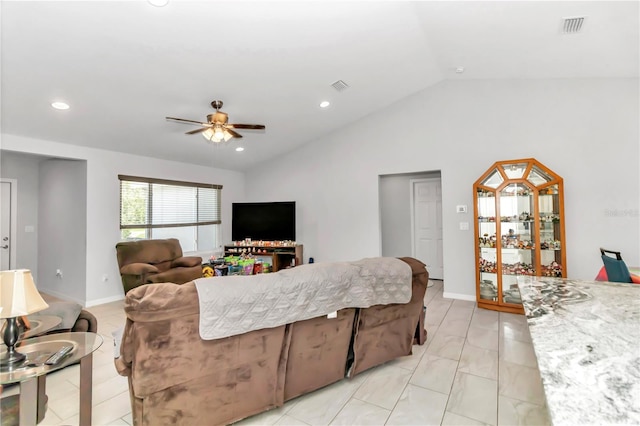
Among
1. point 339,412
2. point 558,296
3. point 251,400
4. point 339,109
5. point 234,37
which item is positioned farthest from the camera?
point 339,109

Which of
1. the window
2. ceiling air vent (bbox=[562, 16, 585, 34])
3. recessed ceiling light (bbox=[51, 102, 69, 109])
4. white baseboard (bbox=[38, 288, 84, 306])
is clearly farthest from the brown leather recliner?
ceiling air vent (bbox=[562, 16, 585, 34])

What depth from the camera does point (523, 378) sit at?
2396 millimetres

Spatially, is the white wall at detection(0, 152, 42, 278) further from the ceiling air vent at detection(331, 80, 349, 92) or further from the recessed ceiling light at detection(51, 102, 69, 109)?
the ceiling air vent at detection(331, 80, 349, 92)

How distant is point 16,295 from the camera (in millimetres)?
1553

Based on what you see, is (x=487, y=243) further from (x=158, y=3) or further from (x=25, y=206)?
(x=25, y=206)

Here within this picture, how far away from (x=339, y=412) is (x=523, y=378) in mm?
1538

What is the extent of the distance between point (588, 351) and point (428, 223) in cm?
529

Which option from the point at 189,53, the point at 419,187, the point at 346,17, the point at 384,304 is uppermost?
the point at 346,17

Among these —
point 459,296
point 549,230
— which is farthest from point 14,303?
point 549,230

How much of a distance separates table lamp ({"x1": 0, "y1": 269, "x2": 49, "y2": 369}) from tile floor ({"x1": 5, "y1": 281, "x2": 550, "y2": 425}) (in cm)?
71

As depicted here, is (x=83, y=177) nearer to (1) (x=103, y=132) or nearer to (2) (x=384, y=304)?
(1) (x=103, y=132)

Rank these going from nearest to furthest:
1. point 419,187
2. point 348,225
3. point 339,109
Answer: point 339,109, point 348,225, point 419,187

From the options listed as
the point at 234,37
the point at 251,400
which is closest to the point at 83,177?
the point at 234,37

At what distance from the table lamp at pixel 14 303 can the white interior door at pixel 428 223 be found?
573 centimetres
